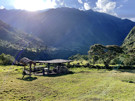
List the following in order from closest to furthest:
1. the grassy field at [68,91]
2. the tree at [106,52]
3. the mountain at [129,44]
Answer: the grassy field at [68,91] → the tree at [106,52] → the mountain at [129,44]

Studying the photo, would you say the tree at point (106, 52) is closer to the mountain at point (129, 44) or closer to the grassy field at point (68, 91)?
the mountain at point (129, 44)

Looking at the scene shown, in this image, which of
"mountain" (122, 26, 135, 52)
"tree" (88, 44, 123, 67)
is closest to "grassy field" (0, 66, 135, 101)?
"tree" (88, 44, 123, 67)

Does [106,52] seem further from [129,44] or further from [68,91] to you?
[129,44]

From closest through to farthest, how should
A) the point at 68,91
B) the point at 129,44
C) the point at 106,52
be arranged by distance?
the point at 68,91, the point at 106,52, the point at 129,44

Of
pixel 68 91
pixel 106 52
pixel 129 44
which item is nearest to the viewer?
pixel 68 91

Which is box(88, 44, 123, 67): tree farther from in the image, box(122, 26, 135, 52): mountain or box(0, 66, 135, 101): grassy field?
box(0, 66, 135, 101): grassy field

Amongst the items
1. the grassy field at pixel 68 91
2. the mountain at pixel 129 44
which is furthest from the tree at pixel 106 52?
the grassy field at pixel 68 91

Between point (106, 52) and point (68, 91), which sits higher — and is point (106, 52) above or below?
above

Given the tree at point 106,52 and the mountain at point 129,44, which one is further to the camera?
the mountain at point 129,44

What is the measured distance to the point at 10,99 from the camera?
8.66 meters

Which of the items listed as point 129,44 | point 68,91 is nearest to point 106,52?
point 68,91

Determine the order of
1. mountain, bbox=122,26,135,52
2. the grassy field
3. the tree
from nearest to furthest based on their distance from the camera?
the grassy field
the tree
mountain, bbox=122,26,135,52

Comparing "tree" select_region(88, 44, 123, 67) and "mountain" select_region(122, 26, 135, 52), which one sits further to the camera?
"mountain" select_region(122, 26, 135, 52)

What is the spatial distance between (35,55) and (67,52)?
2091 inches
